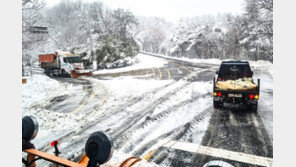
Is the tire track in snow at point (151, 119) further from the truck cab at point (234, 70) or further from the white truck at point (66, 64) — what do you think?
the white truck at point (66, 64)

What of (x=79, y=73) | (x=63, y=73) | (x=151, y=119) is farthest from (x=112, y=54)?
(x=151, y=119)

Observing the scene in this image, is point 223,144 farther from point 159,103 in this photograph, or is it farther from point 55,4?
point 55,4

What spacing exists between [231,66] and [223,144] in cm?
555

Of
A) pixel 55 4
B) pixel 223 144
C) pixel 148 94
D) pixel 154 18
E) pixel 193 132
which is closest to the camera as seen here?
pixel 223 144

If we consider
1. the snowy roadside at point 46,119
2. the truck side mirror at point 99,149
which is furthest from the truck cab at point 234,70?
the truck side mirror at point 99,149

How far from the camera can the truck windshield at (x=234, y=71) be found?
9.85 m

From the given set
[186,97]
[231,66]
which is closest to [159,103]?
[186,97]

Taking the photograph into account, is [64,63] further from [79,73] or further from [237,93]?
[237,93]

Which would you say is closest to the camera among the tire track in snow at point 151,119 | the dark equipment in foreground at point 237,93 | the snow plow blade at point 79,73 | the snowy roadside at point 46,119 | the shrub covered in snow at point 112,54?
the tire track in snow at point 151,119

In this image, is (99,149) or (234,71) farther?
(234,71)

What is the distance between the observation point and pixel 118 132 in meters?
6.84

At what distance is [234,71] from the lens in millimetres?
9984

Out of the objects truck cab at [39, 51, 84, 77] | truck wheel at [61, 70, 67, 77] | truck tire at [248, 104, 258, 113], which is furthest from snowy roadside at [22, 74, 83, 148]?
truck wheel at [61, 70, 67, 77]

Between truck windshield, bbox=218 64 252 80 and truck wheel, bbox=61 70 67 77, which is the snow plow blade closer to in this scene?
truck wheel, bbox=61 70 67 77
